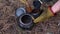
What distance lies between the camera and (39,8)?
1.97 meters

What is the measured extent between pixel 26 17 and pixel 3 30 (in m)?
0.27

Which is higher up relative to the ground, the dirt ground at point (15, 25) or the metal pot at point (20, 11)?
the metal pot at point (20, 11)

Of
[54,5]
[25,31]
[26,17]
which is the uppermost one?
[54,5]

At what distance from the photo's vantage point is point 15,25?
194cm

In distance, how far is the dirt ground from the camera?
191cm

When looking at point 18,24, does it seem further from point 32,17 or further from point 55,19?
point 55,19

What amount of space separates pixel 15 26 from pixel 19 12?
0.53 ft

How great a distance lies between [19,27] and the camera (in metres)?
1.93

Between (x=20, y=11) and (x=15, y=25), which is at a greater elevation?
(x=20, y=11)

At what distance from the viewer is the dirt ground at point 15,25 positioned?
1908mm

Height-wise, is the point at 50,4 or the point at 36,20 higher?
the point at 50,4

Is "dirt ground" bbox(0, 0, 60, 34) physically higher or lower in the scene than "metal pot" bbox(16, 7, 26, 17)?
lower

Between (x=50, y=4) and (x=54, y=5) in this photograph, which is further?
(x=50, y=4)

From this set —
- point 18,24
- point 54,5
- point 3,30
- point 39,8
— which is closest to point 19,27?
point 18,24
